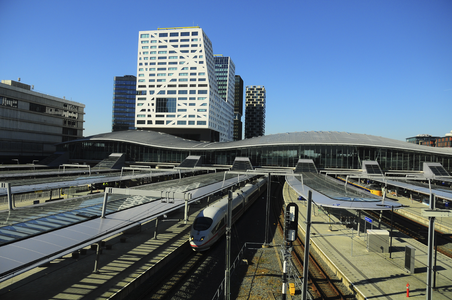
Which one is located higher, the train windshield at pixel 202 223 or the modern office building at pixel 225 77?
the modern office building at pixel 225 77

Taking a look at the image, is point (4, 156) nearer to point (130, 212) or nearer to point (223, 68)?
point (130, 212)

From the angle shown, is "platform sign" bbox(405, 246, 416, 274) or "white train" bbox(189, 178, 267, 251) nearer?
"platform sign" bbox(405, 246, 416, 274)

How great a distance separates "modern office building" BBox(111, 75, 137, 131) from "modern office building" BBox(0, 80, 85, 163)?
281 feet

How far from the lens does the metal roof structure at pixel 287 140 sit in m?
64.7

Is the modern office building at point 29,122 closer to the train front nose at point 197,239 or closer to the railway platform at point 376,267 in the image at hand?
the train front nose at point 197,239

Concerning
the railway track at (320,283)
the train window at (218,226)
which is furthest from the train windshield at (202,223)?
the railway track at (320,283)

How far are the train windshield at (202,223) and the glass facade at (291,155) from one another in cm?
4858

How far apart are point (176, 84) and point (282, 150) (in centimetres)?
6776

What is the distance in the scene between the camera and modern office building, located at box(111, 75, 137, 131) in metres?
195

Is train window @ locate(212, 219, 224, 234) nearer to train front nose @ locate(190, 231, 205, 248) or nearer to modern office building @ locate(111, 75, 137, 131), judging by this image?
train front nose @ locate(190, 231, 205, 248)

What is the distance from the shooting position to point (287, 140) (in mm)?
69562

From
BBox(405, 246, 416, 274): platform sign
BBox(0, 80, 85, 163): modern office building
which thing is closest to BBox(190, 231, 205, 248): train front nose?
BBox(405, 246, 416, 274): platform sign

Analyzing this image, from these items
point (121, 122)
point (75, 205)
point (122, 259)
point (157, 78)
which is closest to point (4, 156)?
point (157, 78)

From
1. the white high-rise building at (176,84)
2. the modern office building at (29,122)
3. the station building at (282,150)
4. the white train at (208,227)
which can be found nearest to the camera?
the white train at (208,227)
